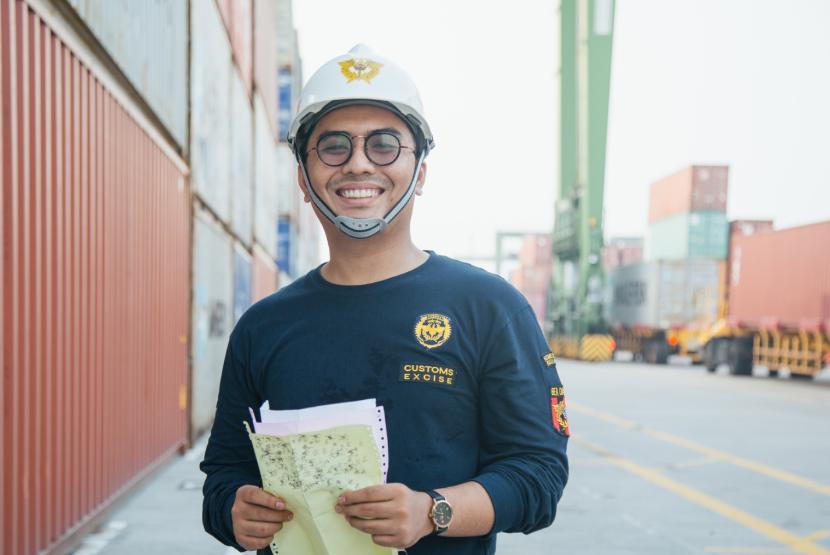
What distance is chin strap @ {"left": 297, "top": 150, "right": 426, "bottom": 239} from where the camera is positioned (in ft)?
5.92

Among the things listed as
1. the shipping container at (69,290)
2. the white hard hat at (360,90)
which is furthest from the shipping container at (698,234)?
the white hard hat at (360,90)

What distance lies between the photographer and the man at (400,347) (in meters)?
1.74

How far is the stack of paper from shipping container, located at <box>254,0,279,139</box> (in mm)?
15640

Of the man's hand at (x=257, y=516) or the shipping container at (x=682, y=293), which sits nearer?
the man's hand at (x=257, y=516)

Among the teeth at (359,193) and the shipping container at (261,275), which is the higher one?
the teeth at (359,193)

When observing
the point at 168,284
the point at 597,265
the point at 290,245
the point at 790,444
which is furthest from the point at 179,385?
the point at 597,265

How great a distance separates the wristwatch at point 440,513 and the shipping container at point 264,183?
14820 millimetres

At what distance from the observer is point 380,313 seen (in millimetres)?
1804

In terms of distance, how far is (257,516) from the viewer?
1.66m

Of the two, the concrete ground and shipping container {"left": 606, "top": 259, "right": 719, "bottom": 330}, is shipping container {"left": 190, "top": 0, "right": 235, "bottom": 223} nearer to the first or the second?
the concrete ground

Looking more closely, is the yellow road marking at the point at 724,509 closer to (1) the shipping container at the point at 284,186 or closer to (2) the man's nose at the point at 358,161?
(2) the man's nose at the point at 358,161

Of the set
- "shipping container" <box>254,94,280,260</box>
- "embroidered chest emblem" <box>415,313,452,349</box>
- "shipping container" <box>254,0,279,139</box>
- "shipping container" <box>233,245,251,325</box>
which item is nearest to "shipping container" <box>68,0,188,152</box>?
"embroidered chest emblem" <box>415,313,452,349</box>

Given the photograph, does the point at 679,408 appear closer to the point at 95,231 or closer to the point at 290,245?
the point at 95,231

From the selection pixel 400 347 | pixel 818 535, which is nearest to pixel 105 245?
pixel 400 347
